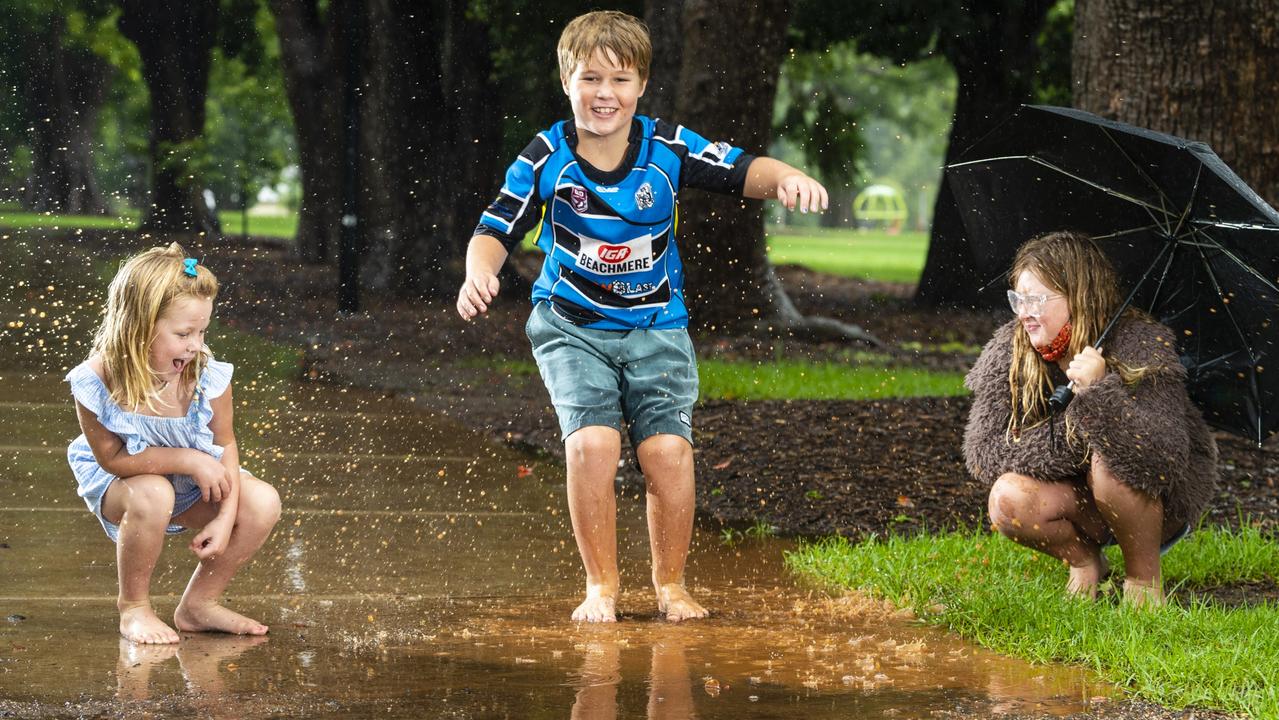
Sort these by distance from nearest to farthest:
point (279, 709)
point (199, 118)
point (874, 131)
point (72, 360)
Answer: point (279, 709) → point (72, 360) → point (199, 118) → point (874, 131)

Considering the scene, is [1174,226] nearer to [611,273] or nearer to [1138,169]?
[1138,169]

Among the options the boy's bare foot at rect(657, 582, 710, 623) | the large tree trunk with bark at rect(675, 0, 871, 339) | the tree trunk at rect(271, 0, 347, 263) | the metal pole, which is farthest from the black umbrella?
the tree trunk at rect(271, 0, 347, 263)

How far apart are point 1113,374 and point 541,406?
5.94m

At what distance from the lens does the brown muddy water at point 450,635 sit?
388 cm

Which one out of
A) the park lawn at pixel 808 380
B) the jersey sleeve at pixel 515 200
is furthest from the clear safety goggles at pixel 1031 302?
the park lawn at pixel 808 380

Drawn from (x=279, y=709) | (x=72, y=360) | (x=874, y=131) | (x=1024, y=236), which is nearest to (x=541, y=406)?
(x=72, y=360)

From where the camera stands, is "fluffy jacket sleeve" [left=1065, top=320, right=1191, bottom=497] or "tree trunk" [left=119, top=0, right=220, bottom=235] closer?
"fluffy jacket sleeve" [left=1065, top=320, right=1191, bottom=497]

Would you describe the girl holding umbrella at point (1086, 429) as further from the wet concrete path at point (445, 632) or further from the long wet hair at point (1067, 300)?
the wet concrete path at point (445, 632)

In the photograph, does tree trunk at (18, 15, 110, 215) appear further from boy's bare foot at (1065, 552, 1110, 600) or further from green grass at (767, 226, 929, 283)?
boy's bare foot at (1065, 552, 1110, 600)

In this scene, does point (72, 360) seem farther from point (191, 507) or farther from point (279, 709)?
point (279, 709)

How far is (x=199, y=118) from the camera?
36562 mm

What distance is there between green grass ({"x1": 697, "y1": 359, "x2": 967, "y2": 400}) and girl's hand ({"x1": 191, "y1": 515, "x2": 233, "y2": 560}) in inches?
220

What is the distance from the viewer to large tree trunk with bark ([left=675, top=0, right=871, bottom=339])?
13.2 meters

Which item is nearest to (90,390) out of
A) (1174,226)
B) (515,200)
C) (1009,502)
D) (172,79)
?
(515,200)
